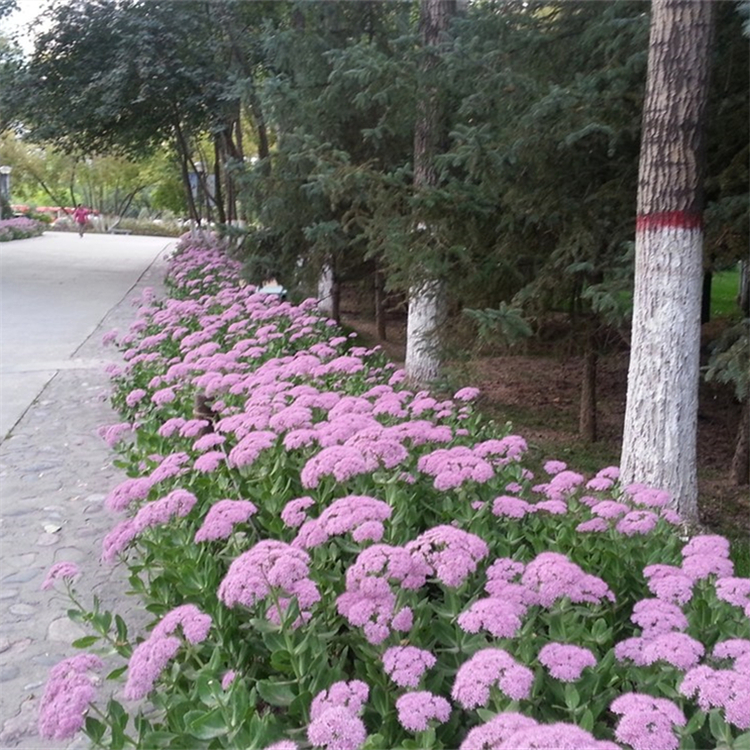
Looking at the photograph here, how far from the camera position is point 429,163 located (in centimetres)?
859

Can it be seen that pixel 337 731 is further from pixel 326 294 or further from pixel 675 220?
pixel 326 294

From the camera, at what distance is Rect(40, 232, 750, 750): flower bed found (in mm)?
2109

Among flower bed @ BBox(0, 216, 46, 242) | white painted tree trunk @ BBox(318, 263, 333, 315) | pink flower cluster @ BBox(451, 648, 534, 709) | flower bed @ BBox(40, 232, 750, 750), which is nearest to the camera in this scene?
pink flower cluster @ BBox(451, 648, 534, 709)

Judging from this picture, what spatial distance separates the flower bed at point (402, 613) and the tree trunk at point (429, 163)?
3468mm

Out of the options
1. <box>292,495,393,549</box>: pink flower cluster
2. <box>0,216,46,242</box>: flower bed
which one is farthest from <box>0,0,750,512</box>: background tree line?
<box>0,216,46,242</box>: flower bed

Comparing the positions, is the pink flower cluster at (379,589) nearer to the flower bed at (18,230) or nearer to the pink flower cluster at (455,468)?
the pink flower cluster at (455,468)

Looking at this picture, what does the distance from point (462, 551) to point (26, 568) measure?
3.22 metres

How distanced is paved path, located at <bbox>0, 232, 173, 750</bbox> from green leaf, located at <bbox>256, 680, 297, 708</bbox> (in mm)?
1171

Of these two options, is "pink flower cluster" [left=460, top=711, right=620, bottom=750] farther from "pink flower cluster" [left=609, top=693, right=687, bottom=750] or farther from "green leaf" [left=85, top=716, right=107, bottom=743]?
"green leaf" [left=85, top=716, right=107, bottom=743]

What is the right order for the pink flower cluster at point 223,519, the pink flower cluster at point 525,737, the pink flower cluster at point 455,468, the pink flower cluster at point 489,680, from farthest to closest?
the pink flower cluster at point 455,468 < the pink flower cluster at point 223,519 < the pink flower cluster at point 489,680 < the pink flower cluster at point 525,737

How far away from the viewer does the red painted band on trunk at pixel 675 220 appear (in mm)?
5074

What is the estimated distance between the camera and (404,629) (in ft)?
8.05

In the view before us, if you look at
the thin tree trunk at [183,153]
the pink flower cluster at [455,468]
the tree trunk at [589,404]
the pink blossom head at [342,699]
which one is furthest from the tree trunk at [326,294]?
the pink blossom head at [342,699]

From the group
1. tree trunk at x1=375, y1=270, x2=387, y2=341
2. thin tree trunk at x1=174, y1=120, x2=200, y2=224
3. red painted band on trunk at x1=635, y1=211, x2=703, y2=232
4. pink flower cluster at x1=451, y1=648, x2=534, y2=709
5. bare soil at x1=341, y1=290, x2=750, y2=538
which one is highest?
thin tree trunk at x1=174, y1=120, x2=200, y2=224
